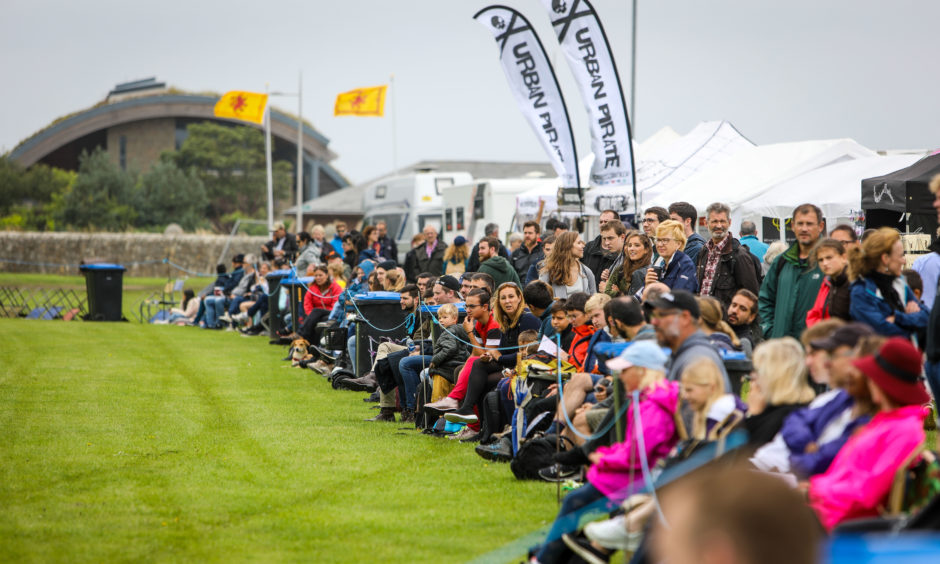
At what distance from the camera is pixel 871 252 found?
6.46 meters

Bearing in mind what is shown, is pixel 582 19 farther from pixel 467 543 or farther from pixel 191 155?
pixel 191 155

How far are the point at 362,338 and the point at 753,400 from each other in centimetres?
841

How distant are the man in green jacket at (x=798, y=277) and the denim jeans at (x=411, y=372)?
4.09 metres

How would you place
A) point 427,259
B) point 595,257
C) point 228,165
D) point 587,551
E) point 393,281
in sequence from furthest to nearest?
point 228,165
point 427,259
point 393,281
point 595,257
point 587,551

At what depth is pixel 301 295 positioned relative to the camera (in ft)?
59.1

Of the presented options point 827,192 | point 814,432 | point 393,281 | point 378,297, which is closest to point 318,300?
point 393,281

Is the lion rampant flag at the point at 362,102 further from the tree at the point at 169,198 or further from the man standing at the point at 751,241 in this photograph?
the man standing at the point at 751,241

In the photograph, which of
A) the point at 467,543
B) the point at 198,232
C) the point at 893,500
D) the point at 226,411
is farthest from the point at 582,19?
the point at 198,232

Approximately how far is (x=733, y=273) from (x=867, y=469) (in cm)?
503

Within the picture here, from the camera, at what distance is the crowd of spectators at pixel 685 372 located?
14.2ft

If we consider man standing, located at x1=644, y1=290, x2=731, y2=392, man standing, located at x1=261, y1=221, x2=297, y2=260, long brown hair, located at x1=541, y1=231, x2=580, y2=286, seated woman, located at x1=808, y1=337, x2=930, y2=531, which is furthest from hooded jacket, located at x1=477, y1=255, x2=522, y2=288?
man standing, located at x1=261, y1=221, x2=297, y2=260

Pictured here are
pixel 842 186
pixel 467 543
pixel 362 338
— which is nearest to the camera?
pixel 467 543

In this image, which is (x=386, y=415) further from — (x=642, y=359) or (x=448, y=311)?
(x=642, y=359)

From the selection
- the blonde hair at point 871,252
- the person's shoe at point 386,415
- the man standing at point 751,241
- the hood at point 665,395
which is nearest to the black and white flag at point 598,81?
A: the man standing at point 751,241
